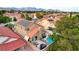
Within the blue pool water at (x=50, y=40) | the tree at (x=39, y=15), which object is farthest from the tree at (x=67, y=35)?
the tree at (x=39, y=15)

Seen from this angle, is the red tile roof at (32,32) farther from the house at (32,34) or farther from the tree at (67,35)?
the tree at (67,35)

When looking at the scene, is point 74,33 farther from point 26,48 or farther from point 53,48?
point 26,48

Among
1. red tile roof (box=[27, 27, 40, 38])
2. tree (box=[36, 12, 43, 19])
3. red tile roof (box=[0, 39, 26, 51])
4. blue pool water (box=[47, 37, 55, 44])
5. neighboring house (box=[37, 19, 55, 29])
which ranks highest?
tree (box=[36, 12, 43, 19])

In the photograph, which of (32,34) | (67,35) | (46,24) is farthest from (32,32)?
(67,35)

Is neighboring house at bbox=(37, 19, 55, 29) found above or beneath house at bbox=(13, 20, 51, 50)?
above

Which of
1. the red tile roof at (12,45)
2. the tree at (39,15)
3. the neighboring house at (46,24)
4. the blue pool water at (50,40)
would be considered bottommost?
the red tile roof at (12,45)

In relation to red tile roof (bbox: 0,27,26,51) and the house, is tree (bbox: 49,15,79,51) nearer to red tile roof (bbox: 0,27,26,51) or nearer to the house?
the house

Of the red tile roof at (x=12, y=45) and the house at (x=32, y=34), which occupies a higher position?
the house at (x=32, y=34)

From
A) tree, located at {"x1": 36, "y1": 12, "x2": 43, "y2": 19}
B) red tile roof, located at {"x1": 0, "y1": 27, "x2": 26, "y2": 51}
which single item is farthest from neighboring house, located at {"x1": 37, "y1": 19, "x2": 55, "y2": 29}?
red tile roof, located at {"x1": 0, "y1": 27, "x2": 26, "y2": 51}

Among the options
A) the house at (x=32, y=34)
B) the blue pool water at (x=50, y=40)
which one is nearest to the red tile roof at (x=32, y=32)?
the house at (x=32, y=34)

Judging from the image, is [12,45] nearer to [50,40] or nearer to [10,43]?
[10,43]
